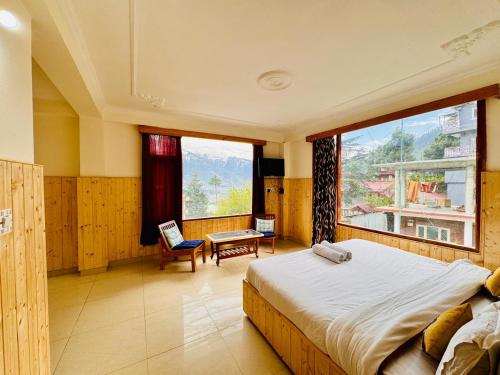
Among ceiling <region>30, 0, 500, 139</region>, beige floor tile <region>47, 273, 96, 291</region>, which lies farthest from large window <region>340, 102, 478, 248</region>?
beige floor tile <region>47, 273, 96, 291</region>

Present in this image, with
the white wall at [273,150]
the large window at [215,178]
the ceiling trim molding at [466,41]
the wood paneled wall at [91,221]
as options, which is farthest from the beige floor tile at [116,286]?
the ceiling trim molding at [466,41]

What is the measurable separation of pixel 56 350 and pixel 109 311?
0.55 metres

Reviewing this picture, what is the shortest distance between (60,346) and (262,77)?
11.2 ft

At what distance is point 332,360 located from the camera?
1232mm

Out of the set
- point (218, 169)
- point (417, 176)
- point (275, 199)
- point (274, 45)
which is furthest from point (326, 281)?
point (275, 199)

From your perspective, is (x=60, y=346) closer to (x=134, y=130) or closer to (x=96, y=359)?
(x=96, y=359)

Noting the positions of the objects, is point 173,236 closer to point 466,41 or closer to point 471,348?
point 471,348

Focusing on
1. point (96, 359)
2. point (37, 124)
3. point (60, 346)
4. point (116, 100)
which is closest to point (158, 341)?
point (96, 359)

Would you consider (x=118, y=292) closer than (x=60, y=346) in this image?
No

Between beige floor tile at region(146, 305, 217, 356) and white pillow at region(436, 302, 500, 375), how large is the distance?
1.82 metres

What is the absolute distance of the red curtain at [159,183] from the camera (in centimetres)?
370

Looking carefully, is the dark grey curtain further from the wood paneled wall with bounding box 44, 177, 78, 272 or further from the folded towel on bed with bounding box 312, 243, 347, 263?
the wood paneled wall with bounding box 44, 177, 78, 272

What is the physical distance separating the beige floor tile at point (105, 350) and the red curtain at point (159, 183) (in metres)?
1.83

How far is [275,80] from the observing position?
2504mm
